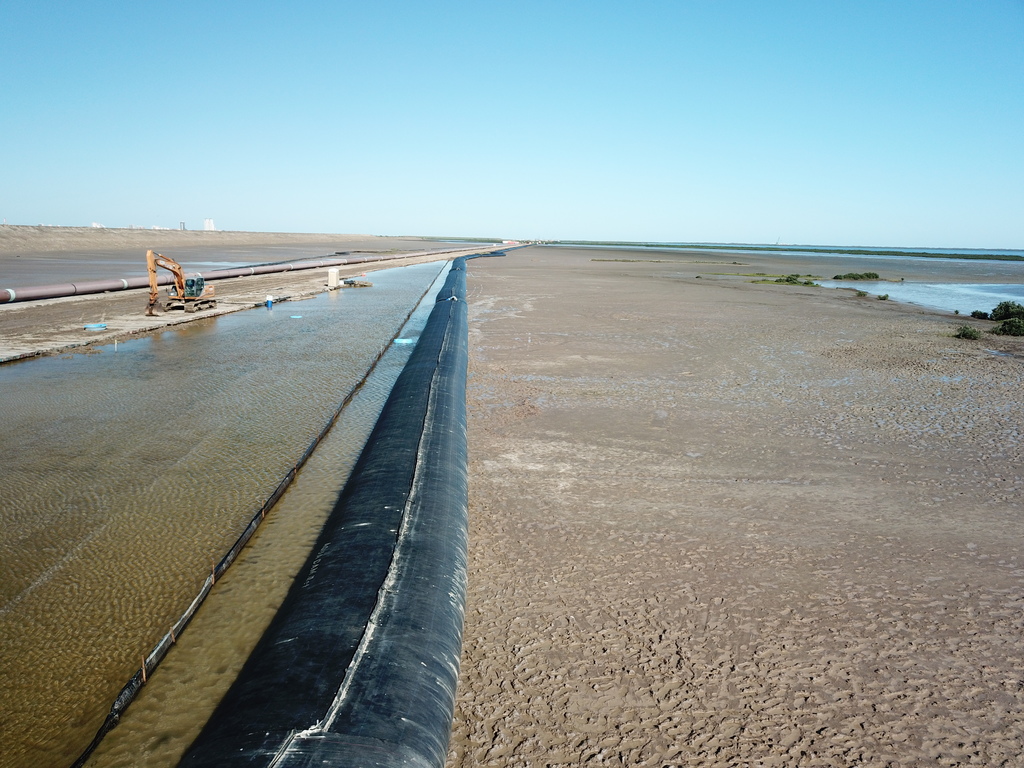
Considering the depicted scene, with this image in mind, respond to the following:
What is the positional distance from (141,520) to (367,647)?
305cm

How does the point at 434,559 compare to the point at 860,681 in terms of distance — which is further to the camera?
the point at 434,559

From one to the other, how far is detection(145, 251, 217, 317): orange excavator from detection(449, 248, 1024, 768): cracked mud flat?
10.9m

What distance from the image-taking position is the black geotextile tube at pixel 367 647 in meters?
2.22

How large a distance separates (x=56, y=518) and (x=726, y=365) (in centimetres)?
961

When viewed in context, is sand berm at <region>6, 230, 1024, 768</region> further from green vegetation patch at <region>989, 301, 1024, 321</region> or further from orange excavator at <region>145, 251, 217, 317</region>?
green vegetation patch at <region>989, 301, 1024, 321</region>

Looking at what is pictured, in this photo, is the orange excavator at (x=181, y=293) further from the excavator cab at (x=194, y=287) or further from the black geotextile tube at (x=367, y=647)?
the black geotextile tube at (x=367, y=647)

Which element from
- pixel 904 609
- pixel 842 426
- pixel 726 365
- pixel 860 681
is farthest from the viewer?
pixel 726 365

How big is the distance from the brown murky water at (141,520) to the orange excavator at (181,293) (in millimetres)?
5987

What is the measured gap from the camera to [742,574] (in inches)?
162

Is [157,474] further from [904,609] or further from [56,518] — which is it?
[904,609]

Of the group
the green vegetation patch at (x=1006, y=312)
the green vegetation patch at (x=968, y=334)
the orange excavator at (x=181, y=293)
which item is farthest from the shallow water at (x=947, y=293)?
the orange excavator at (x=181, y=293)

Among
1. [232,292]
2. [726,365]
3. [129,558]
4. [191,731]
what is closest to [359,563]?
[191,731]

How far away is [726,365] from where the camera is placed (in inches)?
428

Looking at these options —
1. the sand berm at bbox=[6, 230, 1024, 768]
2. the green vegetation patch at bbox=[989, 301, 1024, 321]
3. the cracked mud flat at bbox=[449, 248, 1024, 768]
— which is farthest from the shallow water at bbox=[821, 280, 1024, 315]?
the cracked mud flat at bbox=[449, 248, 1024, 768]
